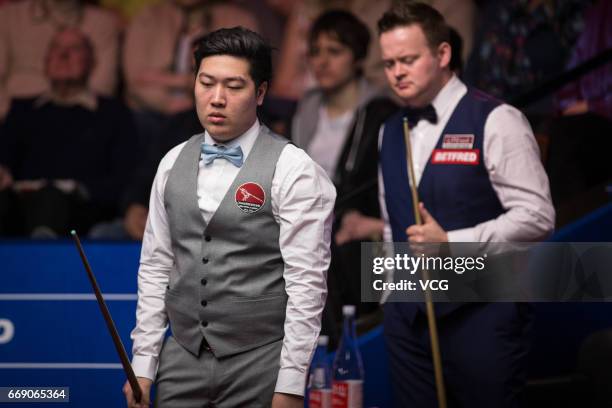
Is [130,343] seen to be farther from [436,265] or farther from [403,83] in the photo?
[403,83]

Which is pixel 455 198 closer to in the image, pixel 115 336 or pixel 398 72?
pixel 398 72

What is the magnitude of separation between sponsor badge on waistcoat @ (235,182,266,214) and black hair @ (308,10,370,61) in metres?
2.41

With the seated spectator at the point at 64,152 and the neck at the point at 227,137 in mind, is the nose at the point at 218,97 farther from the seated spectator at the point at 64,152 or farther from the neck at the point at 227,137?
the seated spectator at the point at 64,152

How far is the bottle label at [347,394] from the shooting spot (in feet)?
10.5

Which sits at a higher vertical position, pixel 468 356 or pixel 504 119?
pixel 504 119

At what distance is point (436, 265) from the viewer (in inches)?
112

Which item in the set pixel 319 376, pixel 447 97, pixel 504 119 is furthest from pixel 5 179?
pixel 504 119

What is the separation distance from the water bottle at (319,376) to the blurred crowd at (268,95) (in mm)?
464

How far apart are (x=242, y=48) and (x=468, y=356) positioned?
3.96ft

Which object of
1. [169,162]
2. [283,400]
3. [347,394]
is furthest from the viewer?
[347,394]

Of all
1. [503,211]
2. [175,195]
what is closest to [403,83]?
[503,211]

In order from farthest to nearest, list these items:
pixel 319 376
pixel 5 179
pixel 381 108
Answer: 1. pixel 5 179
2. pixel 381 108
3. pixel 319 376

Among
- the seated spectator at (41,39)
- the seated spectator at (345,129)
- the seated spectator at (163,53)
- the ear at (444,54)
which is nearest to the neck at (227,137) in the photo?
the ear at (444,54)

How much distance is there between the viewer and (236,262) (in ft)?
7.18
